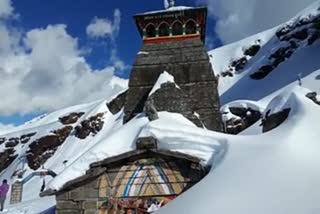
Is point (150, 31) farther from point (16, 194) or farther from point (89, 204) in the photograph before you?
point (16, 194)

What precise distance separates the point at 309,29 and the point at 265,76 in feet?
23.8

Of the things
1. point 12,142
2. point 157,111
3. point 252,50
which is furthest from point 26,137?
point 157,111

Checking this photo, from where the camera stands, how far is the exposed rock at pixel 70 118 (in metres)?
45.6

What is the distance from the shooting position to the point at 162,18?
48.5 feet

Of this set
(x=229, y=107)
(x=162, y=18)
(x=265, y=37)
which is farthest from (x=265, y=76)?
(x=162, y=18)

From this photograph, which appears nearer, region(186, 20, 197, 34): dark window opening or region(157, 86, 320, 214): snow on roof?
region(157, 86, 320, 214): snow on roof

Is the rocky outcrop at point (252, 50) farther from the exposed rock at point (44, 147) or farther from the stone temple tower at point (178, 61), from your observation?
the stone temple tower at point (178, 61)

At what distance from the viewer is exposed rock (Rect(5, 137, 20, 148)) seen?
153 ft

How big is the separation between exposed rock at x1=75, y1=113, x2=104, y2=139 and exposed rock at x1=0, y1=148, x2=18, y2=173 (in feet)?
25.0

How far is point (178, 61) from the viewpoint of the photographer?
1461 centimetres

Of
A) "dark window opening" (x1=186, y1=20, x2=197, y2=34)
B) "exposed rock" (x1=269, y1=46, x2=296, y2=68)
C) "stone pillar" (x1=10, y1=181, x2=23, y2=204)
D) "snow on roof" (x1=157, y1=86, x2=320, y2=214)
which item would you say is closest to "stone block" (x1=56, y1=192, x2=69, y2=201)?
"snow on roof" (x1=157, y1=86, x2=320, y2=214)

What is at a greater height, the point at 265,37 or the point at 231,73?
the point at 265,37

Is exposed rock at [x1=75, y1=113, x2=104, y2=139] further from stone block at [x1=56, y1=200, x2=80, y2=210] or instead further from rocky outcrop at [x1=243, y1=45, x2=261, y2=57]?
stone block at [x1=56, y1=200, x2=80, y2=210]

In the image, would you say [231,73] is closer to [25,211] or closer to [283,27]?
[283,27]
